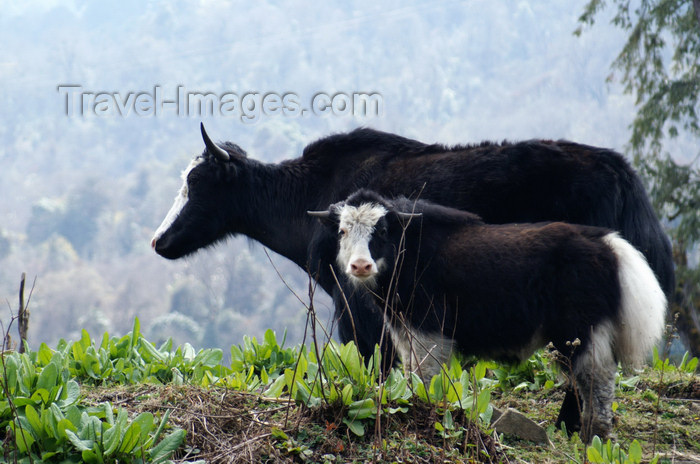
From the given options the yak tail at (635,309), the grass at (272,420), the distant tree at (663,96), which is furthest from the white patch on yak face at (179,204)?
the distant tree at (663,96)

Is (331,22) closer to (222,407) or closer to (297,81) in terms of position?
(297,81)

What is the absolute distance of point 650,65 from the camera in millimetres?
14086

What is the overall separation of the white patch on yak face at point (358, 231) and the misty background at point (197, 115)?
77.2ft

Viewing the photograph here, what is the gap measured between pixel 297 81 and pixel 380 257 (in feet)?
276

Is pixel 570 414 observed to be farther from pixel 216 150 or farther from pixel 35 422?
pixel 216 150

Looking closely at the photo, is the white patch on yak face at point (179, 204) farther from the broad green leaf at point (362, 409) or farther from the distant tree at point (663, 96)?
the distant tree at point (663, 96)

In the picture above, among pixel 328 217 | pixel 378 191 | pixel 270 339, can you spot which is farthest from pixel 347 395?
pixel 378 191

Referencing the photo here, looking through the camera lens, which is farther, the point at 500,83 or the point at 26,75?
the point at 26,75

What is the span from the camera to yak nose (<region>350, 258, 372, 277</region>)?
13.9 ft

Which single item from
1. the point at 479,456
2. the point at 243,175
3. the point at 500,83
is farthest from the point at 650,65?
the point at 500,83

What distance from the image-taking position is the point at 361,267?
423 cm

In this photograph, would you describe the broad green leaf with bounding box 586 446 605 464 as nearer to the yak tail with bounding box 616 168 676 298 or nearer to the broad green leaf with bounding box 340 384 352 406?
the broad green leaf with bounding box 340 384 352 406

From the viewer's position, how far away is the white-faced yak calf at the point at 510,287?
3.98 meters

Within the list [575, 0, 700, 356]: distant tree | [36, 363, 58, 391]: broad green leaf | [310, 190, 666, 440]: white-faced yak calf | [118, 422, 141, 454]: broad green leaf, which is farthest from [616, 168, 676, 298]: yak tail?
[575, 0, 700, 356]: distant tree
